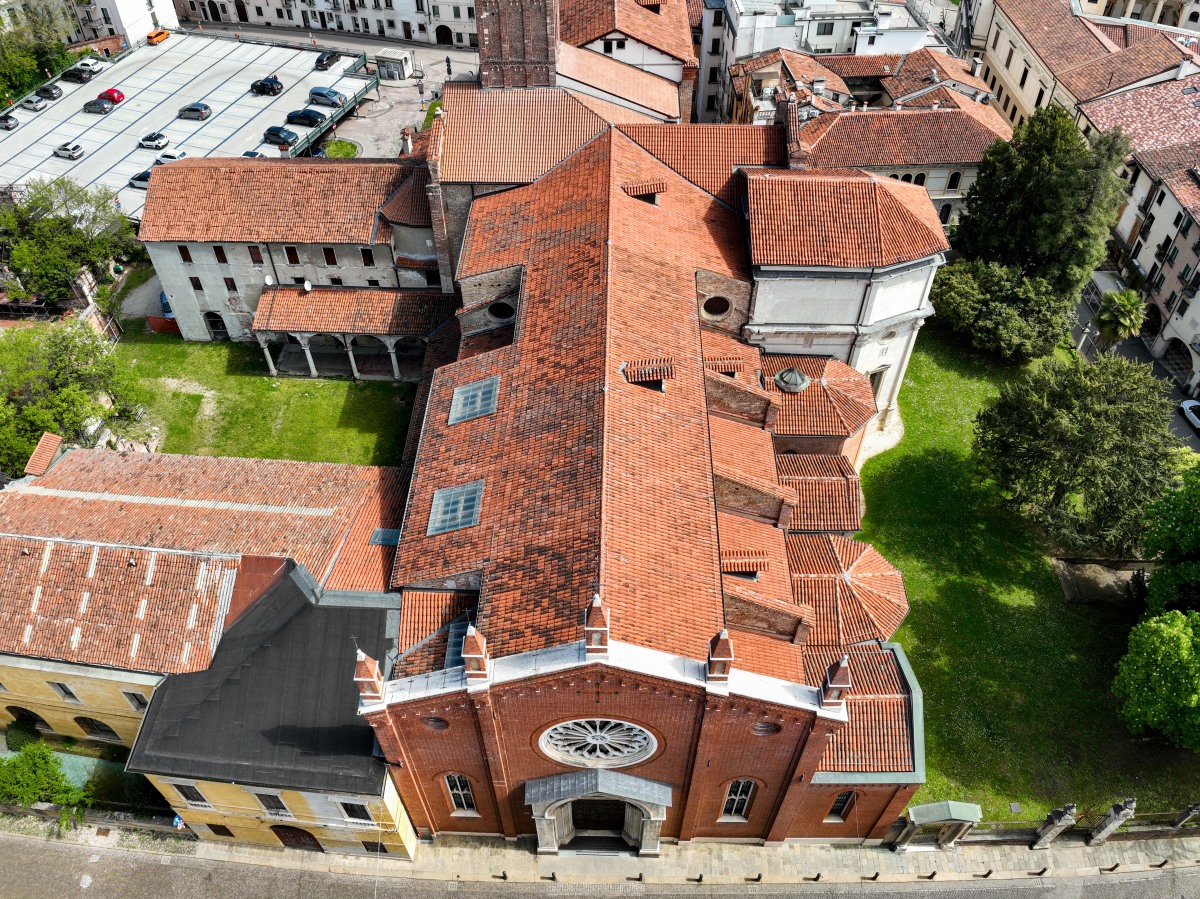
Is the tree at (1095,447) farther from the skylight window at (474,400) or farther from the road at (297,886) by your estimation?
A: the skylight window at (474,400)

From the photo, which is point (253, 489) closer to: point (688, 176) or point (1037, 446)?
point (688, 176)

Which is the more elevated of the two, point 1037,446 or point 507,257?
point 507,257

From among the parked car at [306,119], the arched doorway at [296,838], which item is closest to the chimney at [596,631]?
the arched doorway at [296,838]

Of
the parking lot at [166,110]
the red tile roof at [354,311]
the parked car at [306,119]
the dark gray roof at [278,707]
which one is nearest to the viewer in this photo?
the dark gray roof at [278,707]

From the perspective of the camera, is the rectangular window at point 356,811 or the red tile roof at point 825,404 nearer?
the rectangular window at point 356,811

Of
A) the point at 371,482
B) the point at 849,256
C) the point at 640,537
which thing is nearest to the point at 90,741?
→ the point at 371,482

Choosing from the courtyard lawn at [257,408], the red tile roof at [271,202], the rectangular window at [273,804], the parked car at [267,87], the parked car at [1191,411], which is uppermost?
the red tile roof at [271,202]

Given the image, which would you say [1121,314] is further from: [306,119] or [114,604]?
[306,119]
